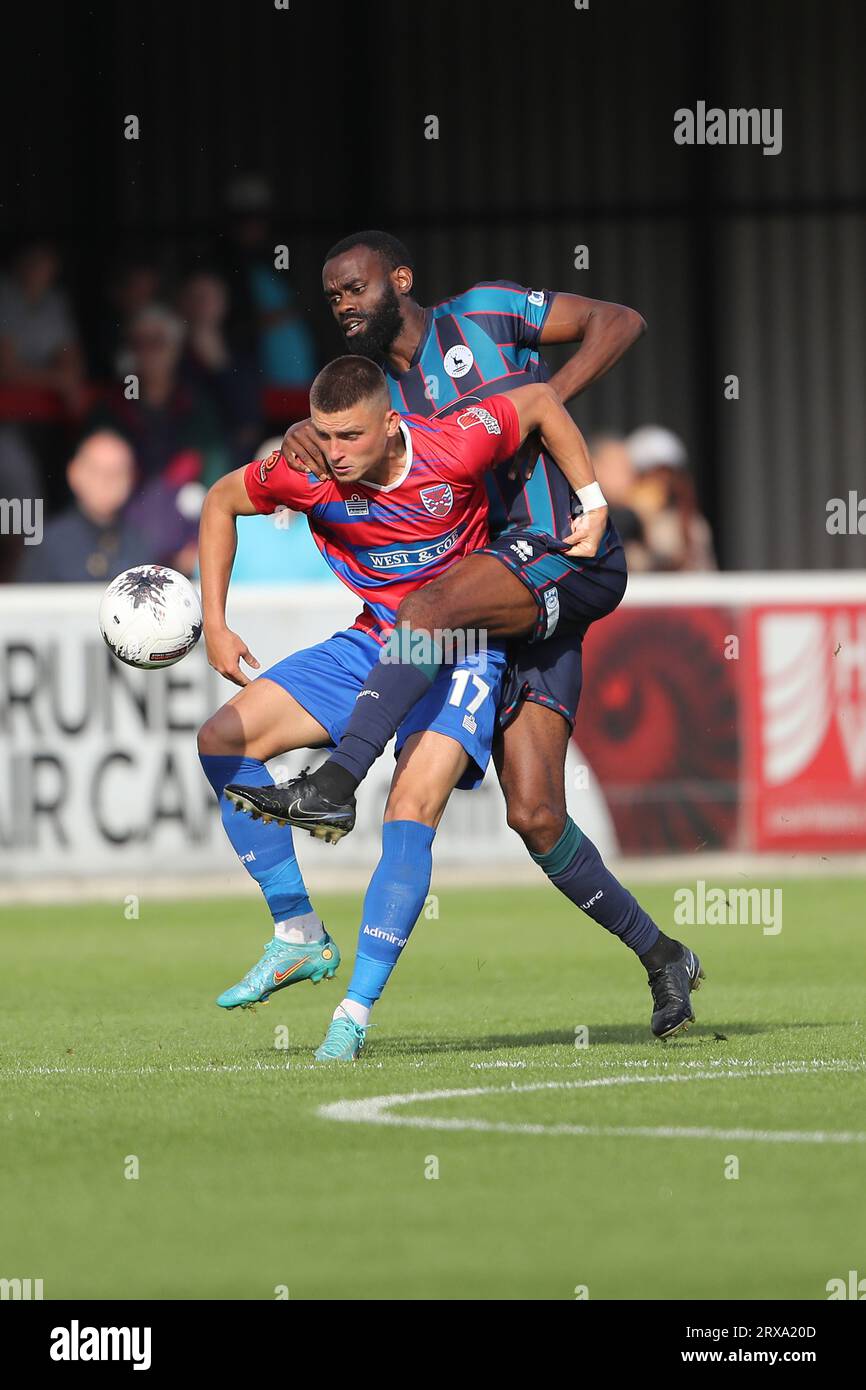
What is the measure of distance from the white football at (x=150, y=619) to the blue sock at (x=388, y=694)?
2.90ft

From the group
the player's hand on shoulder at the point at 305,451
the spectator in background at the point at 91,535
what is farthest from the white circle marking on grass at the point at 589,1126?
the spectator in background at the point at 91,535

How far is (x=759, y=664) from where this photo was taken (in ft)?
42.1

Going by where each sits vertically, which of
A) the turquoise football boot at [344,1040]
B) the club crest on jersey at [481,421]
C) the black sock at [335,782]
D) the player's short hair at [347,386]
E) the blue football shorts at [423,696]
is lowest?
the turquoise football boot at [344,1040]

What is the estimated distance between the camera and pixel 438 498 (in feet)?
21.9

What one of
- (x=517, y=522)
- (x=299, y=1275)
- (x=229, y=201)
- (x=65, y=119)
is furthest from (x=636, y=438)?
(x=299, y=1275)

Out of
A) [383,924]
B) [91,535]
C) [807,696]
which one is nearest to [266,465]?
[383,924]

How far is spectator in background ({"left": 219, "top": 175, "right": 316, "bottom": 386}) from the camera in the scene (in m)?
15.6

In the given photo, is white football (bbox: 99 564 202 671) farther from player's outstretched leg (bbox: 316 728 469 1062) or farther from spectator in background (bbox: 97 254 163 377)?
spectator in background (bbox: 97 254 163 377)

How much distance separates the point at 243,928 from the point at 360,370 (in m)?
5.01

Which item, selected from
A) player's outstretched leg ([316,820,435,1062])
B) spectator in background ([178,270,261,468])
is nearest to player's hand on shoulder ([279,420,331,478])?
player's outstretched leg ([316,820,435,1062])

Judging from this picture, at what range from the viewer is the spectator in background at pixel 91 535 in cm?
1314

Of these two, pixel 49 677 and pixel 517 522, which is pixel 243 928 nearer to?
pixel 49 677

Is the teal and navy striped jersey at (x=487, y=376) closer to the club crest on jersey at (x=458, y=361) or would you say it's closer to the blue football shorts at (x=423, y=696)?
the club crest on jersey at (x=458, y=361)

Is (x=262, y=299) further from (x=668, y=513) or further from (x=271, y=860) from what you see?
(x=271, y=860)
